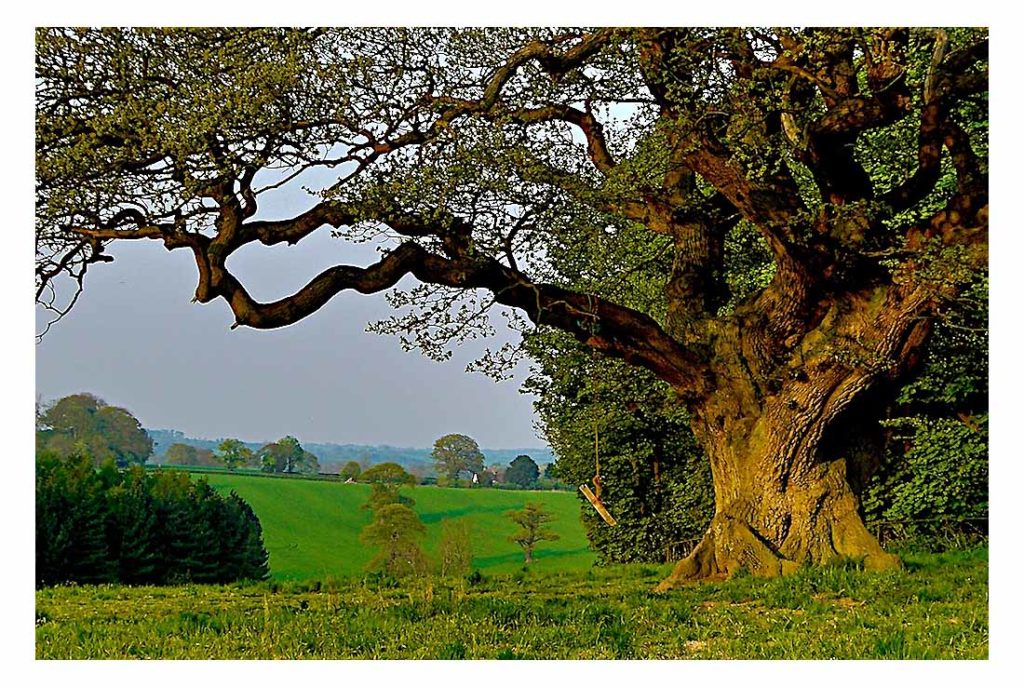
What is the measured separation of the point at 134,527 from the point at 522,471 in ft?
18.5

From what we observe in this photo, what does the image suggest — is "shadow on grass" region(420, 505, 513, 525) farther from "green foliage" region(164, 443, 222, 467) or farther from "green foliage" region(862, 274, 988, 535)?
"green foliage" region(862, 274, 988, 535)

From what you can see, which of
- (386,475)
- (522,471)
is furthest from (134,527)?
(522,471)

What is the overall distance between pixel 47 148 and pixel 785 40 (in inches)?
244

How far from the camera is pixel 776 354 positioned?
991 cm

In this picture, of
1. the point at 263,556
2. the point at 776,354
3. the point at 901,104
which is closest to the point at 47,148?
the point at 776,354

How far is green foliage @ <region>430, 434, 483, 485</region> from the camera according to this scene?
1568 centimetres

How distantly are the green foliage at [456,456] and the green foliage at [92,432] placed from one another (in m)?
3.96

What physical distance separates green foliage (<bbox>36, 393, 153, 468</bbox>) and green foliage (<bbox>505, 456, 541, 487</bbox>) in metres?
5.18

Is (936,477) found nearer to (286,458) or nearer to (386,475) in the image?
(386,475)

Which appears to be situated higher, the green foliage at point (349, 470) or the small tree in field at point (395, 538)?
the green foliage at point (349, 470)

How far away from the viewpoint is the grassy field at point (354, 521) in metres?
16.6

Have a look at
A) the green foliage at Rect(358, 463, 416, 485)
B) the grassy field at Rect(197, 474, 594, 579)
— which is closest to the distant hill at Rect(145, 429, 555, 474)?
the green foliage at Rect(358, 463, 416, 485)

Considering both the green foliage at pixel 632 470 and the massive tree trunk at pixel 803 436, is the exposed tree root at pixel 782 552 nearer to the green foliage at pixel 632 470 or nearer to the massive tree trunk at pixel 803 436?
the massive tree trunk at pixel 803 436

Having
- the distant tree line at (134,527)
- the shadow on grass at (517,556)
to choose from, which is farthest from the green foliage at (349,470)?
the shadow on grass at (517,556)
